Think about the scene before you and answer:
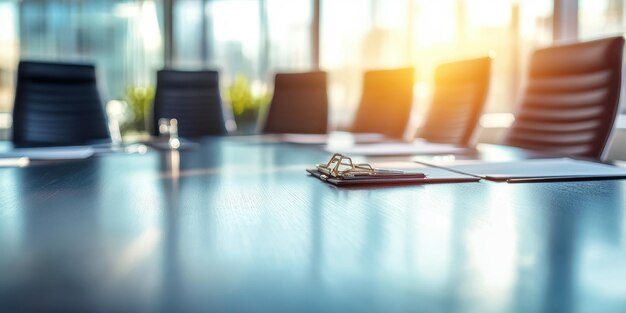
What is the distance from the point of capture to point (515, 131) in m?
2.60

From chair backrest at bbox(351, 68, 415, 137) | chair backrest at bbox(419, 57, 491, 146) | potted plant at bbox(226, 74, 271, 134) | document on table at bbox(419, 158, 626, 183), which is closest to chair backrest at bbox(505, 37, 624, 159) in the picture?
chair backrest at bbox(419, 57, 491, 146)

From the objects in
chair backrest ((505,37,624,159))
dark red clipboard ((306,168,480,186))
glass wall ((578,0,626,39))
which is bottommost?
dark red clipboard ((306,168,480,186))

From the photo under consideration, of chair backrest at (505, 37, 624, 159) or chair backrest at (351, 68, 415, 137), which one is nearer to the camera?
chair backrest at (505, 37, 624, 159)

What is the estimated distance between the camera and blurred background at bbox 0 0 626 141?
214 inches

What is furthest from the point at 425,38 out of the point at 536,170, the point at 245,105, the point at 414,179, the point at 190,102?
the point at 414,179

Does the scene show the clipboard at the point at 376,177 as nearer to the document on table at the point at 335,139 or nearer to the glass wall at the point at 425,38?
the document on table at the point at 335,139

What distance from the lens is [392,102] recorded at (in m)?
3.70

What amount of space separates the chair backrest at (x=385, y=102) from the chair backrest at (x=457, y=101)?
248mm

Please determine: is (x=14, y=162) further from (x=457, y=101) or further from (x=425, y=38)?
(x=425, y=38)

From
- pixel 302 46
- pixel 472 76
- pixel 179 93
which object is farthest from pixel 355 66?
pixel 472 76

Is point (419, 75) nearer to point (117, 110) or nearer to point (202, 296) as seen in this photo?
point (117, 110)

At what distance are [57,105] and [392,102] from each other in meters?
1.93

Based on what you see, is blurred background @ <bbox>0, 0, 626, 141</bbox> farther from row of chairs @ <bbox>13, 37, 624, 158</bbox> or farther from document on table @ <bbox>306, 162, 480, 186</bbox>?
document on table @ <bbox>306, 162, 480, 186</bbox>

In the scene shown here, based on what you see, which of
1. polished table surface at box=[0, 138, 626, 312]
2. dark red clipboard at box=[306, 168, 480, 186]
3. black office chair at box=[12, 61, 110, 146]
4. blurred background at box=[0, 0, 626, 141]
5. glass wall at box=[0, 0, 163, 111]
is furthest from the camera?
glass wall at box=[0, 0, 163, 111]
